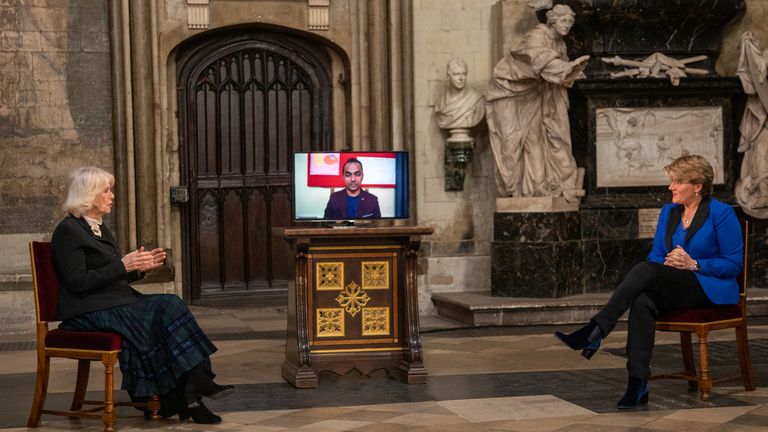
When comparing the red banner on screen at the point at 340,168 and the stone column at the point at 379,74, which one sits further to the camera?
the stone column at the point at 379,74

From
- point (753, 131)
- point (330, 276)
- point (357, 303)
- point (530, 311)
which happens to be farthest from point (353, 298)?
point (753, 131)

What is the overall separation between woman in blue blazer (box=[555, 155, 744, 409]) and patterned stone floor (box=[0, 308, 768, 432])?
31cm

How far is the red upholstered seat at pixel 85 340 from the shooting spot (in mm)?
5508

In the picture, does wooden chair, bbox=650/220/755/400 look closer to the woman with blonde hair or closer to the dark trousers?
the dark trousers

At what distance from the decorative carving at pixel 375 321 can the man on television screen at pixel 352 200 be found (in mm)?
552

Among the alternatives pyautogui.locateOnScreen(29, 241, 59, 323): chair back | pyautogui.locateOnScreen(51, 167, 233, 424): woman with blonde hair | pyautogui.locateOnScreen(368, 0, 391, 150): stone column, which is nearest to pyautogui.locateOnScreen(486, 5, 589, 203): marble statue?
pyautogui.locateOnScreen(368, 0, 391, 150): stone column

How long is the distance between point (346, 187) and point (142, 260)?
161cm

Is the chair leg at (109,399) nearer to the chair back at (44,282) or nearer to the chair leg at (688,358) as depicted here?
the chair back at (44,282)

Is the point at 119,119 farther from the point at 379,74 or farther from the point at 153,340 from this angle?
the point at 153,340

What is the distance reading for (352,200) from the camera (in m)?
6.92

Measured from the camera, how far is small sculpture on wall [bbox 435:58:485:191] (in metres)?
10.6

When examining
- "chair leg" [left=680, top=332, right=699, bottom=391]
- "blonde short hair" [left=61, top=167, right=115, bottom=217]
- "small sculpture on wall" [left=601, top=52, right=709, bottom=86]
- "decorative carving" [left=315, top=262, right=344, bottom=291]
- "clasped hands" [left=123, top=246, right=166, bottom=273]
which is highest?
"small sculpture on wall" [left=601, top=52, right=709, bottom=86]

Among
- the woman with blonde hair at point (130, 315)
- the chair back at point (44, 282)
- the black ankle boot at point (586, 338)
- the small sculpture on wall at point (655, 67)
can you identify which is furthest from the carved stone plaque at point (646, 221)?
the chair back at point (44, 282)

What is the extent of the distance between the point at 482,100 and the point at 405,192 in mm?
3835
